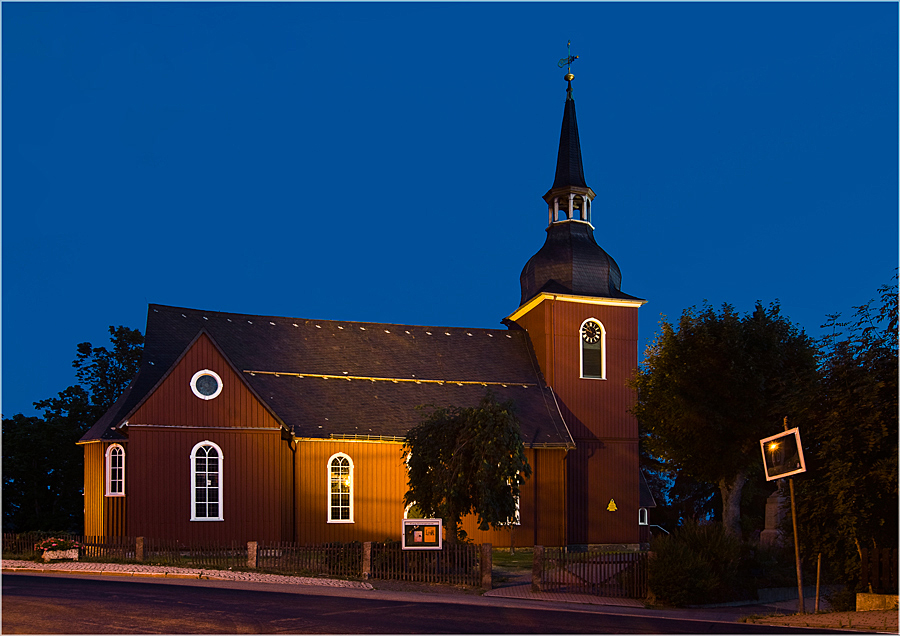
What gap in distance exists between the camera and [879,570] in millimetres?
16188

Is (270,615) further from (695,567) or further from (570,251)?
(570,251)

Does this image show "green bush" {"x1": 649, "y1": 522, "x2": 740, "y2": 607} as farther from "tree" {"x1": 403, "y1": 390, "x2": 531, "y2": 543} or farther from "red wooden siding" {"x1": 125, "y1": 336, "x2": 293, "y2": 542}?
"red wooden siding" {"x1": 125, "y1": 336, "x2": 293, "y2": 542}

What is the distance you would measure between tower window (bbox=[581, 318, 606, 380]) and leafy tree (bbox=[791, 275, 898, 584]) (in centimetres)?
1810

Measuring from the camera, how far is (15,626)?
13594 mm

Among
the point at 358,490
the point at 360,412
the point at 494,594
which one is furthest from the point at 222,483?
the point at 494,594

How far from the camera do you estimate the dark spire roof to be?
37688mm

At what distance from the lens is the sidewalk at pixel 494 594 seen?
56.7 feet

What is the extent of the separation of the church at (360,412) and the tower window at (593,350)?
5 cm

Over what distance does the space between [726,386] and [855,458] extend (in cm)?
1291

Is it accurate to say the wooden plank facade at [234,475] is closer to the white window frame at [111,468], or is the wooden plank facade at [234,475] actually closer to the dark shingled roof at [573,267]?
the white window frame at [111,468]

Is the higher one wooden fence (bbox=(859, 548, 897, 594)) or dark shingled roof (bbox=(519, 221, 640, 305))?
dark shingled roof (bbox=(519, 221, 640, 305))

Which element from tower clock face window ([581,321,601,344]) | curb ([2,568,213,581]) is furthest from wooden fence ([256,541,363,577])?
tower clock face window ([581,321,601,344])

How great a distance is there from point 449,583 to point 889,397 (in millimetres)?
11396

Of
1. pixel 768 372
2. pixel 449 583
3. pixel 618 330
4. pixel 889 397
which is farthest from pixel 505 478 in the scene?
pixel 618 330
